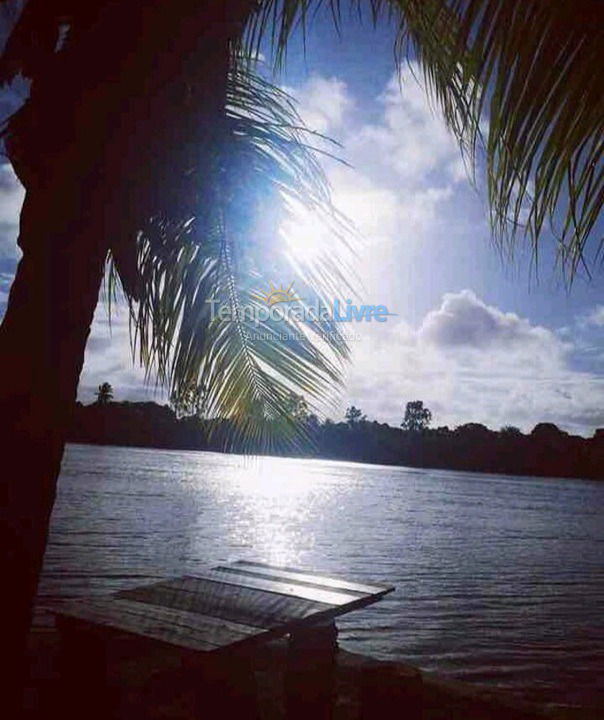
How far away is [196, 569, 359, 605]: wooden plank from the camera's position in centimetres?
390

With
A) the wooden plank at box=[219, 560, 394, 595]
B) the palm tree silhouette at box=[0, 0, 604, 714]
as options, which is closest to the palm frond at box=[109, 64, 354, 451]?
the palm tree silhouette at box=[0, 0, 604, 714]

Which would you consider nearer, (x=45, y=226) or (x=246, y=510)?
(x=45, y=226)

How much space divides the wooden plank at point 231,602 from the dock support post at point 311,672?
0.64m

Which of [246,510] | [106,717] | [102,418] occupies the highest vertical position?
[102,418]

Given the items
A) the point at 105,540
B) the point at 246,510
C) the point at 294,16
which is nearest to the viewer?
the point at 294,16

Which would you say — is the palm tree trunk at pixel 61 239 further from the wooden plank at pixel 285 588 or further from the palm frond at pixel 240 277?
the wooden plank at pixel 285 588

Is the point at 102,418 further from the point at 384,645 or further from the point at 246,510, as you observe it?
the point at 246,510

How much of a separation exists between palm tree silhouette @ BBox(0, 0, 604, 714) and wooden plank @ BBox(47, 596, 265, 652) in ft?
3.31

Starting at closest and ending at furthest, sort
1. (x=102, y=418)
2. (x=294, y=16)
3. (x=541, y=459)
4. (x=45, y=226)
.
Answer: (x=294, y=16), (x=45, y=226), (x=102, y=418), (x=541, y=459)

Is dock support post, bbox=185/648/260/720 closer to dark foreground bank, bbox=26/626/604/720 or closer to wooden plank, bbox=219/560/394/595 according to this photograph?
dark foreground bank, bbox=26/626/604/720

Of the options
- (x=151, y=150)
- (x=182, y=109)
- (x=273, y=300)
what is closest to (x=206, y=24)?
(x=182, y=109)

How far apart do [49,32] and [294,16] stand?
0.91 m

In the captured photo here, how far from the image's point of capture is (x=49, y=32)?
2.07 meters

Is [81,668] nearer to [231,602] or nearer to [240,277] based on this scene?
[231,602]
